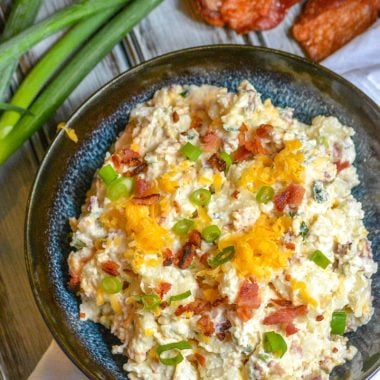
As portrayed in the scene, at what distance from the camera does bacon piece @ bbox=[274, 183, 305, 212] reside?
215 cm

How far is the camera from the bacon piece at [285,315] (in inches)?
82.2

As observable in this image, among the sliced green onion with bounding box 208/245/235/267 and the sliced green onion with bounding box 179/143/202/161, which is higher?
the sliced green onion with bounding box 179/143/202/161

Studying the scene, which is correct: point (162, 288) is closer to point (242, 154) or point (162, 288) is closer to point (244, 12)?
point (242, 154)

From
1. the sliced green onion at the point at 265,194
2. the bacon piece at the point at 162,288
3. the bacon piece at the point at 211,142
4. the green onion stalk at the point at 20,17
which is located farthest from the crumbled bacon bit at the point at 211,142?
the green onion stalk at the point at 20,17

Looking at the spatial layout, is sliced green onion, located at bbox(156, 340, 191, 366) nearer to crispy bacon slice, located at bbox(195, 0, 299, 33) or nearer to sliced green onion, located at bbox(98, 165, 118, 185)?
sliced green onion, located at bbox(98, 165, 118, 185)

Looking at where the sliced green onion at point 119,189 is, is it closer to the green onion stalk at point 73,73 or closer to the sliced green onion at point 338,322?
the green onion stalk at point 73,73

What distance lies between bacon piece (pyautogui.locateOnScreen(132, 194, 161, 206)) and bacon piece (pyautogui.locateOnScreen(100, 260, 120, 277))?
0.73 feet

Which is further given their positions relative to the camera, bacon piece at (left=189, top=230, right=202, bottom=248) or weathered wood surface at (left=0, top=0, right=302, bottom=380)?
weathered wood surface at (left=0, top=0, right=302, bottom=380)

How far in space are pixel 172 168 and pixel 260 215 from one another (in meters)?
0.34

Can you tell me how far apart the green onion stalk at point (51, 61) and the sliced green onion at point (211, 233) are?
1033 millimetres

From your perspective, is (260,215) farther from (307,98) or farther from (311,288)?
Answer: (307,98)

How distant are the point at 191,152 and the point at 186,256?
1.17 feet

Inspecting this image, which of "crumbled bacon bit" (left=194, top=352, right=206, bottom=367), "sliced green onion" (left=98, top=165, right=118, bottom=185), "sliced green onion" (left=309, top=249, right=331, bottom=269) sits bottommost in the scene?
"crumbled bacon bit" (left=194, top=352, right=206, bottom=367)

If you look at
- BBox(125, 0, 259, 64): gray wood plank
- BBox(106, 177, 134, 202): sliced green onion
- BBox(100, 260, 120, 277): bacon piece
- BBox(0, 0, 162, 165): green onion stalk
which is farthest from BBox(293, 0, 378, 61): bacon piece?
BBox(100, 260, 120, 277): bacon piece
